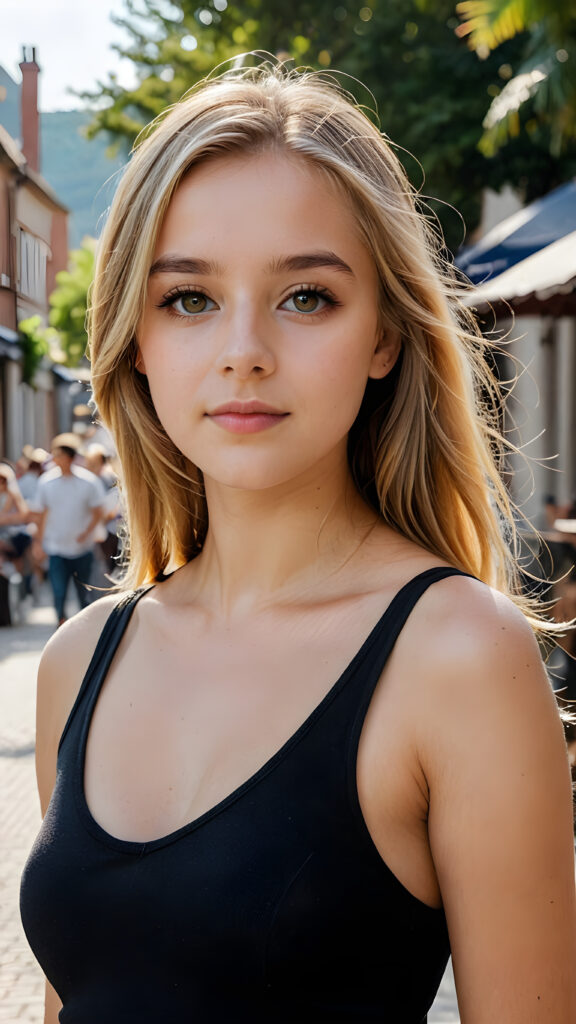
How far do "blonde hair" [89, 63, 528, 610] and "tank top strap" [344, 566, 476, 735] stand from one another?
237mm

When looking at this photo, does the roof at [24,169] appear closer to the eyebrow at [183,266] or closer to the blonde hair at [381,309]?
the blonde hair at [381,309]

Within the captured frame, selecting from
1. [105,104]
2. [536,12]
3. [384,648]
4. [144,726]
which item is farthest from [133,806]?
[105,104]

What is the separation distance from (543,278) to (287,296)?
4841 millimetres

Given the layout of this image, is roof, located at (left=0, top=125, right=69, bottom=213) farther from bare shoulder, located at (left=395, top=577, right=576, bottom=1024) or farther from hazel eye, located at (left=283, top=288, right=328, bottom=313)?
bare shoulder, located at (left=395, top=577, right=576, bottom=1024)

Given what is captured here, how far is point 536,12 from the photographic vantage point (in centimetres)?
1158

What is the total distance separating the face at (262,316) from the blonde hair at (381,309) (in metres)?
0.04

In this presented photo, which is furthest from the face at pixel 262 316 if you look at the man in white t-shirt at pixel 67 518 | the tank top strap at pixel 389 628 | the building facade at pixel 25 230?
the man in white t-shirt at pixel 67 518

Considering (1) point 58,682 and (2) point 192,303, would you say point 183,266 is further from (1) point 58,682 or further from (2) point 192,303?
(1) point 58,682

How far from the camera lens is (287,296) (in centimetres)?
164

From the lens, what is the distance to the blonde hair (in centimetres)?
171

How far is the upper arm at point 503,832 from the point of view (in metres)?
1.38

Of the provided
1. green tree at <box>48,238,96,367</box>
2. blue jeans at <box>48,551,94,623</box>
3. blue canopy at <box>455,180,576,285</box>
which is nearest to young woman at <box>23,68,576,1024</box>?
green tree at <box>48,238,96,367</box>

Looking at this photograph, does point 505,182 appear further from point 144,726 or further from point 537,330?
point 144,726

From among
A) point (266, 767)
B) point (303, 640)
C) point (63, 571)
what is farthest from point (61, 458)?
point (266, 767)
